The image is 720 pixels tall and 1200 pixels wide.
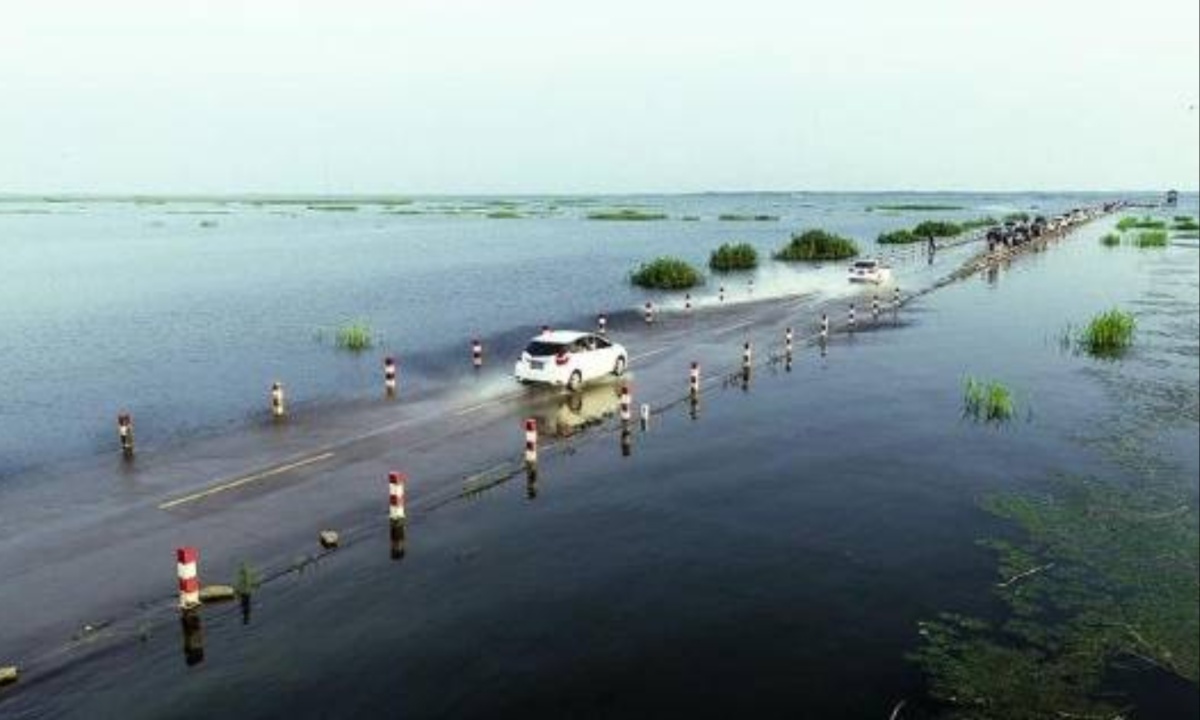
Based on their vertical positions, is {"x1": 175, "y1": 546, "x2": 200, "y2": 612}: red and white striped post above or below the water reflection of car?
above

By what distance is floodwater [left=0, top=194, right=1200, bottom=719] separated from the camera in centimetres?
1270

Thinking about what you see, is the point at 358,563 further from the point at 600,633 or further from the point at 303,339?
the point at 303,339

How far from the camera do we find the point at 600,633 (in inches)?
567

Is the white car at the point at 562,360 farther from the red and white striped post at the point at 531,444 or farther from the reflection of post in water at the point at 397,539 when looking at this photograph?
the reflection of post in water at the point at 397,539

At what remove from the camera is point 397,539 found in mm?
17453

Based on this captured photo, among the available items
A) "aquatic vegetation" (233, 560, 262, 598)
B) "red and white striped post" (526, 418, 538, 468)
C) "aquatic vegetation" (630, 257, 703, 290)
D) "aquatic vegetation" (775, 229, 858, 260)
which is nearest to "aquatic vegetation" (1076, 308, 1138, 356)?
"red and white striped post" (526, 418, 538, 468)

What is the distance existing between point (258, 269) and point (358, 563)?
7994cm

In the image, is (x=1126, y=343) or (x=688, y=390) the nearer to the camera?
(x=688, y=390)

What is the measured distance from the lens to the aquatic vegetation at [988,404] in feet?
92.1

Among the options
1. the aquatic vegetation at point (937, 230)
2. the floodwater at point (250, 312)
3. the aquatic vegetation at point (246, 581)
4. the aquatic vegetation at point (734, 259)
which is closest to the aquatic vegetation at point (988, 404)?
the floodwater at point (250, 312)

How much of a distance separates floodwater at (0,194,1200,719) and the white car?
126 centimetres

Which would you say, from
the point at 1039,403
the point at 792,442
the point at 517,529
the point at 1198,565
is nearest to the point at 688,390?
the point at 792,442

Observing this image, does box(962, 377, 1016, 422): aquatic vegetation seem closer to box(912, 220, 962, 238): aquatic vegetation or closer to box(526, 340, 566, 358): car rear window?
box(526, 340, 566, 358): car rear window

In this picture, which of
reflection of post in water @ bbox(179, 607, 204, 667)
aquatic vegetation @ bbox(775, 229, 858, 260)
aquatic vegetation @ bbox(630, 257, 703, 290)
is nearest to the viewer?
reflection of post in water @ bbox(179, 607, 204, 667)
